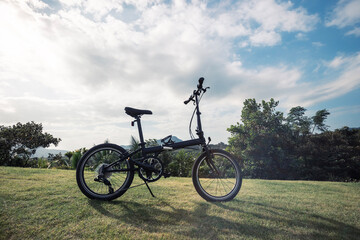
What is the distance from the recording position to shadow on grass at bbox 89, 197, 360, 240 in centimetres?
238

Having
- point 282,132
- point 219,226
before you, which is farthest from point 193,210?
point 282,132

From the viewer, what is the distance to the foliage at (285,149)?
20000 millimetres

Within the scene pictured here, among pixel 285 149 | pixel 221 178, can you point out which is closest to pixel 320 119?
pixel 285 149

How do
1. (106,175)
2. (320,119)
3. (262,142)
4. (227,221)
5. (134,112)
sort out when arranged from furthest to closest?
(320,119) < (262,142) < (134,112) < (106,175) < (227,221)

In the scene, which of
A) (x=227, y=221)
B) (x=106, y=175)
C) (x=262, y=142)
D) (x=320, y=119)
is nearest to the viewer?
(x=227, y=221)

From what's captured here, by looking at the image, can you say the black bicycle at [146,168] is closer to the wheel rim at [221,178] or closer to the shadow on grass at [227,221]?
the wheel rim at [221,178]

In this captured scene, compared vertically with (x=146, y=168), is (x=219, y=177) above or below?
below

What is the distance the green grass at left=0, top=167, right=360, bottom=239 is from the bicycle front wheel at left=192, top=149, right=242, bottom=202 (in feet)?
0.72

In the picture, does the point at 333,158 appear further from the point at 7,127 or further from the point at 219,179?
the point at 7,127

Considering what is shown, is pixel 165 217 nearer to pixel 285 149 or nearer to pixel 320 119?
pixel 285 149

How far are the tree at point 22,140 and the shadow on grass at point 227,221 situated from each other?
71.2ft

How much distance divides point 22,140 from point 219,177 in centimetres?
2553

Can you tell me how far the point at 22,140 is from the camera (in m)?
21.3

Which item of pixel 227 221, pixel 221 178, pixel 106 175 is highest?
pixel 106 175
